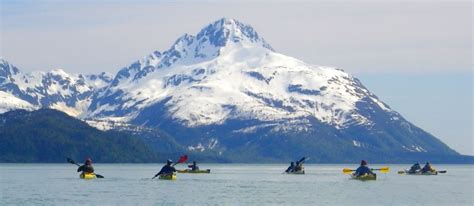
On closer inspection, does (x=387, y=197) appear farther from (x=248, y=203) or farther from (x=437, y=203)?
(x=248, y=203)

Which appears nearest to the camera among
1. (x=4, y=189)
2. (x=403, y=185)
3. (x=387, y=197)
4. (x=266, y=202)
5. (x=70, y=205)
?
(x=70, y=205)

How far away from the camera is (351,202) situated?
133 m

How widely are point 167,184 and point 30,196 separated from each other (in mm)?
39589

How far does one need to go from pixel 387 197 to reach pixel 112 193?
3610 cm

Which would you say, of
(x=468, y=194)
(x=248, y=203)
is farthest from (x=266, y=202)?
(x=468, y=194)

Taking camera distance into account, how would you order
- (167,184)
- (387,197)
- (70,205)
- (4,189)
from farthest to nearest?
(167,184) → (4,189) → (387,197) → (70,205)

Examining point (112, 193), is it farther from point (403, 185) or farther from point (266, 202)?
point (403, 185)

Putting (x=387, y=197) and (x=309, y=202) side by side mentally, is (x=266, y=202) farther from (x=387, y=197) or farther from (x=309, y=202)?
(x=387, y=197)

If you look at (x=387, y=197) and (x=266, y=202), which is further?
(x=387, y=197)

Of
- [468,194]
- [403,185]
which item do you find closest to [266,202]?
[468,194]

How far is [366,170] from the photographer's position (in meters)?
195

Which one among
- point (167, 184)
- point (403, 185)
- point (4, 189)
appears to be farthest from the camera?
point (403, 185)

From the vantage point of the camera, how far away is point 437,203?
135m

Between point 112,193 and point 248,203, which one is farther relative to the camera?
point 112,193
